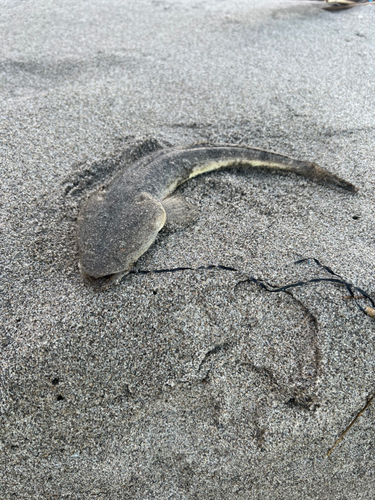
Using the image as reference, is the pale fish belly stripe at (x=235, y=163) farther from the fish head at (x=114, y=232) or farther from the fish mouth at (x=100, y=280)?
the fish mouth at (x=100, y=280)

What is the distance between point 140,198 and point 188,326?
94 centimetres

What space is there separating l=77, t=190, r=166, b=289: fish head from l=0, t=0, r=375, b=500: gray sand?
93 mm

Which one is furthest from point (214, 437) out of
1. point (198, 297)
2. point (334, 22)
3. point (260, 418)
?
point (334, 22)

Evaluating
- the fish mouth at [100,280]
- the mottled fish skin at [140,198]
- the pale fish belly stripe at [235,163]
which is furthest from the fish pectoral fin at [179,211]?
the fish mouth at [100,280]

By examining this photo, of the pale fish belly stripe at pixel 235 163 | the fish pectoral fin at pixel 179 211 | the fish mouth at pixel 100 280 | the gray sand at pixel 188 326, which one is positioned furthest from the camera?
the pale fish belly stripe at pixel 235 163

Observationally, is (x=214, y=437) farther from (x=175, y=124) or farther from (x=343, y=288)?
(x=175, y=124)

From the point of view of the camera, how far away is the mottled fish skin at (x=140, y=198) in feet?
6.88

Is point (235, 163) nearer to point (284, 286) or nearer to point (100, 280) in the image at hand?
point (284, 286)

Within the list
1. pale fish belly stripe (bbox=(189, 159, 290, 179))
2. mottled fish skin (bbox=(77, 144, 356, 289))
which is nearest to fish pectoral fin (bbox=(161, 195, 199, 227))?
mottled fish skin (bbox=(77, 144, 356, 289))

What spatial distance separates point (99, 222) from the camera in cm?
224

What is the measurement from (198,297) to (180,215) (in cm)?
68

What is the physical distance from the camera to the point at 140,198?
2.44 m

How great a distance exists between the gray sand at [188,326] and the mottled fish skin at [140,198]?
0.10 meters

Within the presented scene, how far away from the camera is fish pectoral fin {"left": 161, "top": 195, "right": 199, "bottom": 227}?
2477 millimetres
